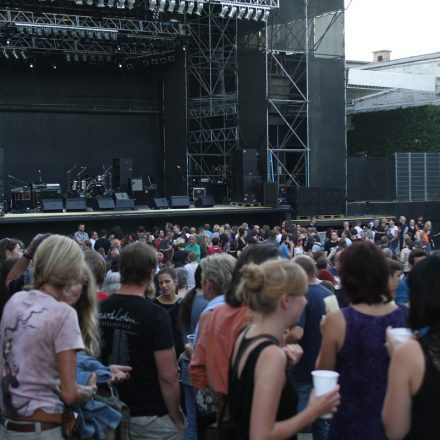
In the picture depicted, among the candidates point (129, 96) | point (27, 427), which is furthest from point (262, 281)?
point (129, 96)

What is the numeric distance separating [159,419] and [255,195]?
17739mm

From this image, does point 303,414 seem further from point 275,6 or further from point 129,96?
point 129,96

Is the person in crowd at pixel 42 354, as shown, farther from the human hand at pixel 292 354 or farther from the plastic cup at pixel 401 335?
the plastic cup at pixel 401 335

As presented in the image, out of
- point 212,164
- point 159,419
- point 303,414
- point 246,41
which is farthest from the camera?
point 212,164

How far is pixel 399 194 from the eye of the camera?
22969 mm

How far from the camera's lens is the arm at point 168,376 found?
3.35 m

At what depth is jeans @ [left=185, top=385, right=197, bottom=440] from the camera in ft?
13.9

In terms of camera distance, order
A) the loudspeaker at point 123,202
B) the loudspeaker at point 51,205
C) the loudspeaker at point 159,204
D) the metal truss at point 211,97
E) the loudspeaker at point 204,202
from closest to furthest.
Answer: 1. the loudspeaker at point 51,205
2. the loudspeaker at point 123,202
3. the loudspeaker at point 159,204
4. the loudspeaker at point 204,202
5. the metal truss at point 211,97

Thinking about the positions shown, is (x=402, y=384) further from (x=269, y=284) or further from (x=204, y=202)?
(x=204, y=202)

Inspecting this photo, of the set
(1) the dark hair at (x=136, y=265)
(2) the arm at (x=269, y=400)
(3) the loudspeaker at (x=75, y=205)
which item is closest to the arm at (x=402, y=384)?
(2) the arm at (x=269, y=400)

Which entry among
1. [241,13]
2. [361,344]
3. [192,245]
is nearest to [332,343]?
[361,344]

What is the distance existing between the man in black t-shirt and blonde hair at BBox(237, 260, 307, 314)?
2.93 ft

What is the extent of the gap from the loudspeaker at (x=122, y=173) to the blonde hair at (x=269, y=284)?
64.9 feet

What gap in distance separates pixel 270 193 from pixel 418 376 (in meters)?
18.4
